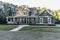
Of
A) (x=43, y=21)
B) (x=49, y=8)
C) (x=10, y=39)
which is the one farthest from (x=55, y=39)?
(x=49, y=8)

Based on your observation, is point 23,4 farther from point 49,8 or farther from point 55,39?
point 55,39

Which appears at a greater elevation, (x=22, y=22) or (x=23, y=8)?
(x=23, y=8)

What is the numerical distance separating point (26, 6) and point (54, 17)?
4057mm

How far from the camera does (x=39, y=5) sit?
25.0 metres

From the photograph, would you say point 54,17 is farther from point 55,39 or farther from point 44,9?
point 55,39

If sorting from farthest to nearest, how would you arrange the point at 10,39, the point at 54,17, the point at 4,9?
the point at 4,9, the point at 54,17, the point at 10,39

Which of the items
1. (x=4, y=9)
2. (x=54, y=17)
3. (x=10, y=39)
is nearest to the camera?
(x=10, y=39)

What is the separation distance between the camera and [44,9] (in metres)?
25.6

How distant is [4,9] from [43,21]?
5522 millimetres

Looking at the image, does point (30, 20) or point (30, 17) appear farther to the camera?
point (30, 17)

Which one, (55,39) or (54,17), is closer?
(55,39)

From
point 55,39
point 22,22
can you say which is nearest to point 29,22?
point 22,22

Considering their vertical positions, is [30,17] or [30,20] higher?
[30,17]

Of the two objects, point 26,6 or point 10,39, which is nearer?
point 10,39
